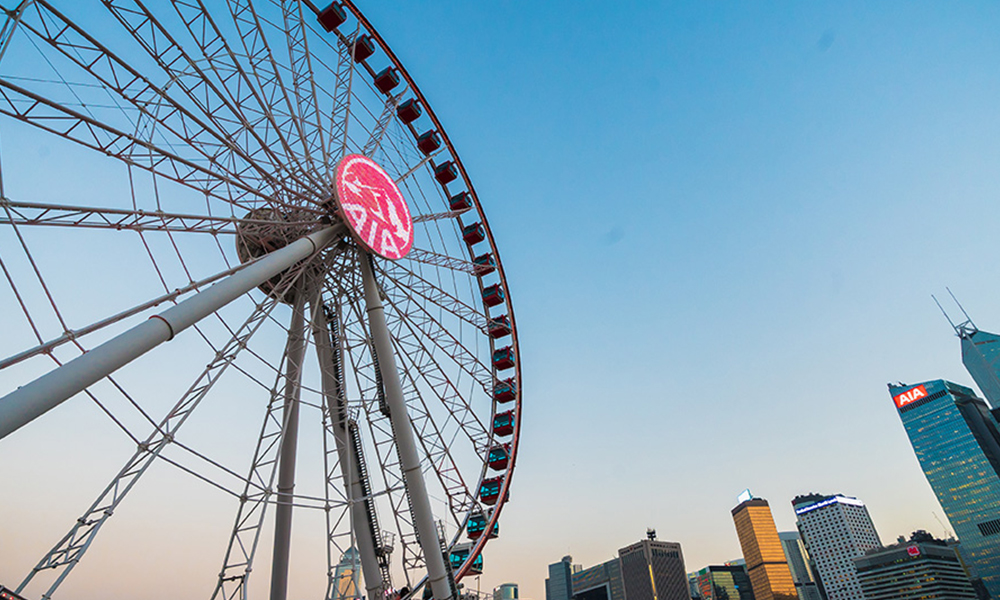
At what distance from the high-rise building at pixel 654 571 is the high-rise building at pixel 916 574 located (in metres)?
46.5

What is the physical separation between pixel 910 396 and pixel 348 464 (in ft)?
624

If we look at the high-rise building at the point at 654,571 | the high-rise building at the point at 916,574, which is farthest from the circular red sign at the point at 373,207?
the high-rise building at the point at 654,571

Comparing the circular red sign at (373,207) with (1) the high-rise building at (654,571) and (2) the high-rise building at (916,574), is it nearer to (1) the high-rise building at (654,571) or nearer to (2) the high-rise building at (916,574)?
(2) the high-rise building at (916,574)

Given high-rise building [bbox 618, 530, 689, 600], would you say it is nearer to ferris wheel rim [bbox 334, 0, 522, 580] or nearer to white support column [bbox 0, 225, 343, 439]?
ferris wheel rim [bbox 334, 0, 522, 580]

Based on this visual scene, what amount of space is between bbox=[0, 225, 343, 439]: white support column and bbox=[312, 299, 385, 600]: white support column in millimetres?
5768

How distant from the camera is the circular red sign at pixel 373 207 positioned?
743 inches

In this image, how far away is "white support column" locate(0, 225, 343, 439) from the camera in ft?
29.6

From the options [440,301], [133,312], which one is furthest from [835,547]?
[133,312]

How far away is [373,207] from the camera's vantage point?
20.3 metres

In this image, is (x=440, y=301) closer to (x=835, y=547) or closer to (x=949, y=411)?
(x=949, y=411)

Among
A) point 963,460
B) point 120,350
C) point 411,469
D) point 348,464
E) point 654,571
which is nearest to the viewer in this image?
point 120,350

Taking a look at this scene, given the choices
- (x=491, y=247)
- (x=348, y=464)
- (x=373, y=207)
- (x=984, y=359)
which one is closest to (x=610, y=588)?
(x=984, y=359)

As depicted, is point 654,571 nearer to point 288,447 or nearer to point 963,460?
point 963,460

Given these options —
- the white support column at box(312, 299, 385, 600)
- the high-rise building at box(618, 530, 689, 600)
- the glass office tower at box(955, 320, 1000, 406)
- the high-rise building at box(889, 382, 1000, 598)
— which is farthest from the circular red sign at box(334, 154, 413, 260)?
the glass office tower at box(955, 320, 1000, 406)
